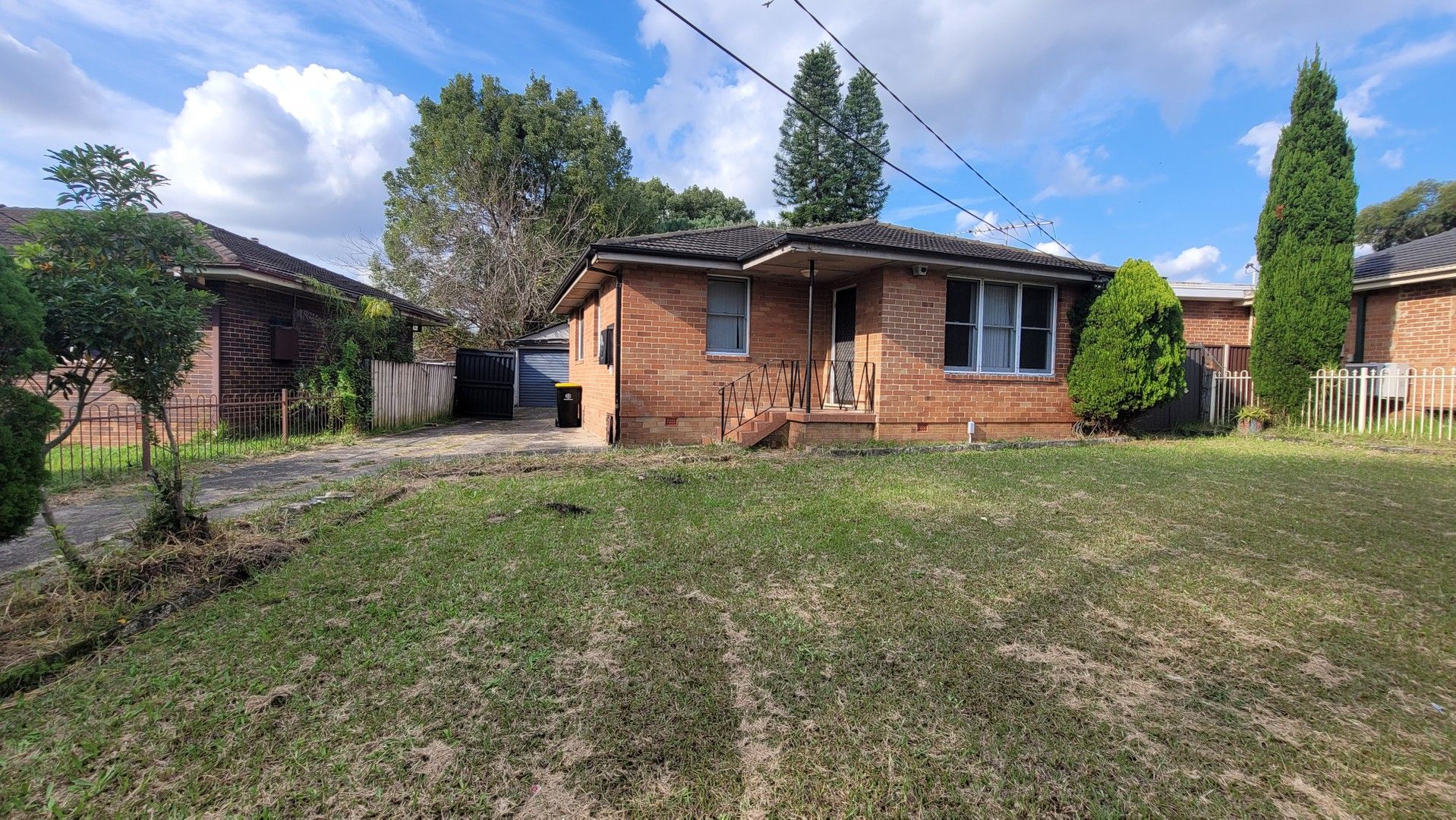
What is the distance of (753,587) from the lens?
12.5ft

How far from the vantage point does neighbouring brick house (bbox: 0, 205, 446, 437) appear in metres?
10.6

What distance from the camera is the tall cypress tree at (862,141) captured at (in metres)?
36.5

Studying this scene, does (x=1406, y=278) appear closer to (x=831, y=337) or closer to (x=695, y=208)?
(x=831, y=337)

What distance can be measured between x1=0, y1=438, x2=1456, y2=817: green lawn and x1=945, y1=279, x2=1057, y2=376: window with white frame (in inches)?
242

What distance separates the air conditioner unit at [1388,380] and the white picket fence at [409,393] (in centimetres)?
1875

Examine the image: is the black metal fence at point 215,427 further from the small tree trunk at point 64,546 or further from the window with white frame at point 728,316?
the window with white frame at point 728,316

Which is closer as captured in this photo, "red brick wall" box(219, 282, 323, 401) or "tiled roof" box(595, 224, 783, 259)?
"tiled roof" box(595, 224, 783, 259)

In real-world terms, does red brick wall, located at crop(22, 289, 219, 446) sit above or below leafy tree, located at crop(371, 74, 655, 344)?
below

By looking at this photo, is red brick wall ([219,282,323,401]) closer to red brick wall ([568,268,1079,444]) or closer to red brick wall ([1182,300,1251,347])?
red brick wall ([568,268,1079,444])

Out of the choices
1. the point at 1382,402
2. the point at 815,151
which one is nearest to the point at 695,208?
the point at 815,151

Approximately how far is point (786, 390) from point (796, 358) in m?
0.63

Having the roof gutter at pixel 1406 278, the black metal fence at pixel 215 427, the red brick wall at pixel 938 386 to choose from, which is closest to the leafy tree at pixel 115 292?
the black metal fence at pixel 215 427

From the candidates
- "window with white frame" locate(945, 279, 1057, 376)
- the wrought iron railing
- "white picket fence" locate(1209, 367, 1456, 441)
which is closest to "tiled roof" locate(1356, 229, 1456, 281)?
"white picket fence" locate(1209, 367, 1456, 441)

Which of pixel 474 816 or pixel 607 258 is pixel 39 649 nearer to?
pixel 474 816
